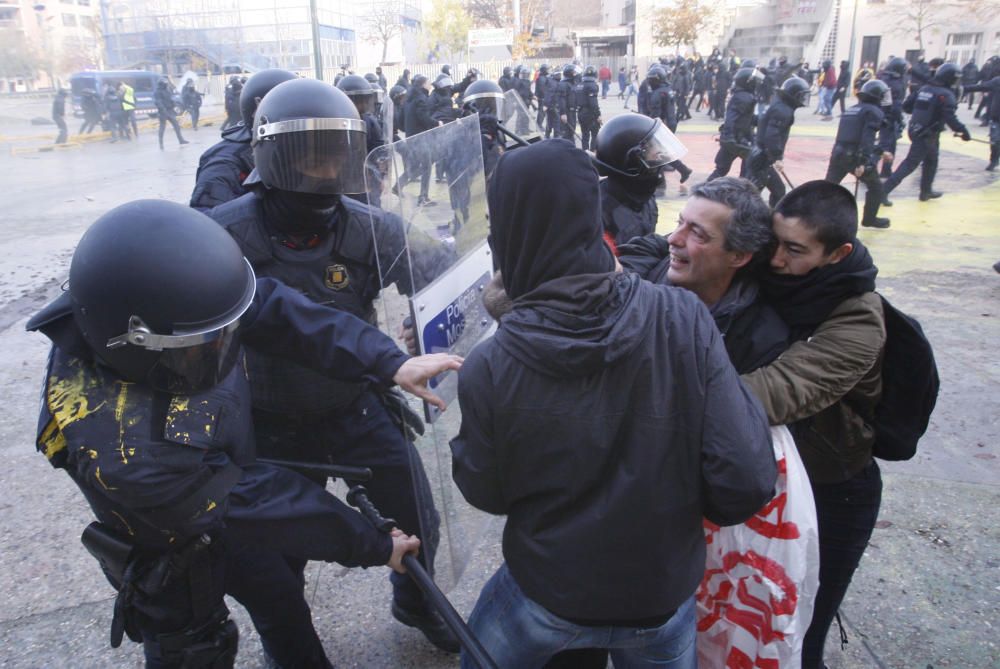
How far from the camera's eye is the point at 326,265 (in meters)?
2.31

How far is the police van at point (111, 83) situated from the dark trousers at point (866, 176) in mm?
22665

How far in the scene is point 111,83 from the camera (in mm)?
25109

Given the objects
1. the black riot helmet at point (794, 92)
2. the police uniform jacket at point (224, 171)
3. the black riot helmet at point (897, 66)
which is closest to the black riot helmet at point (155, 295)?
the police uniform jacket at point (224, 171)

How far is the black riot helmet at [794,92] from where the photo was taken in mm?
8195

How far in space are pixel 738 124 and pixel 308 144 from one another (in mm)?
8565

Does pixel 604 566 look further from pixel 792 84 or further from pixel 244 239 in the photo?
pixel 792 84

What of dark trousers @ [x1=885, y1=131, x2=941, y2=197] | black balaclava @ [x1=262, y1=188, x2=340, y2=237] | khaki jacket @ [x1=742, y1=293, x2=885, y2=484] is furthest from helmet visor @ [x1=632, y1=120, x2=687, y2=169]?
dark trousers @ [x1=885, y1=131, x2=941, y2=197]

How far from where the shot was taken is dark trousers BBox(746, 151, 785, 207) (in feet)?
26.7

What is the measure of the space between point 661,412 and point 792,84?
8.12 m

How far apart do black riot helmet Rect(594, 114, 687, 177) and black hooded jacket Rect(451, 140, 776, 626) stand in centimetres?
177

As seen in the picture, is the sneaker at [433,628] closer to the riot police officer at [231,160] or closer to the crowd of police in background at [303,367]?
the crowd of police in background at [303,367]

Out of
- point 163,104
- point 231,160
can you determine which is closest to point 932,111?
point 231,160

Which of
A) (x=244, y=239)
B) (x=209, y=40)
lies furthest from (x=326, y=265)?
(x=209, y=40)

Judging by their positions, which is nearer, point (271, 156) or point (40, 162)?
point (271, 156)
